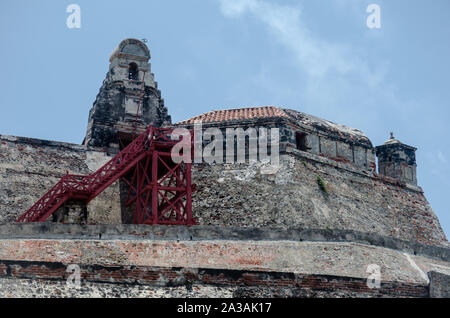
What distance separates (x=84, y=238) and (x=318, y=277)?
5530 mm

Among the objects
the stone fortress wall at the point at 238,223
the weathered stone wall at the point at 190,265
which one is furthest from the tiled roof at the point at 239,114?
the weathered stone wall at the point at 190,265

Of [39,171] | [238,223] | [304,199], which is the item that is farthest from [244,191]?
[39,171]

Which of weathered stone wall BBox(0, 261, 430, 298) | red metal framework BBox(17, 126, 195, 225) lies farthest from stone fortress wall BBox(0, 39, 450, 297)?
red metal framework BBox(17, 126, 195, 225)

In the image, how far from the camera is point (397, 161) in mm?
31875

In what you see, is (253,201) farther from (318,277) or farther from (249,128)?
(318,277)

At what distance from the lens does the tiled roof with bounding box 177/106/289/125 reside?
93.0 ft

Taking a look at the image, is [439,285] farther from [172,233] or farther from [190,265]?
[172,233]

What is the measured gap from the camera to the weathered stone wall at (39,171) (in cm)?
2553

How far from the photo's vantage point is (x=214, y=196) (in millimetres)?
26359

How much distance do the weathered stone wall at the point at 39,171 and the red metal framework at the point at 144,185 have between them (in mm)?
659

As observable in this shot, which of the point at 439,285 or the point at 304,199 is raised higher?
the point at 304,199

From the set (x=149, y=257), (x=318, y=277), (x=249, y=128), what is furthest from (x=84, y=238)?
(x=249, y=128)

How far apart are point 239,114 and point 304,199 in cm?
441

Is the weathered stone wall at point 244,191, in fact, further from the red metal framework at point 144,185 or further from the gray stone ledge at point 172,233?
the gray stone ledge at point 172,233
